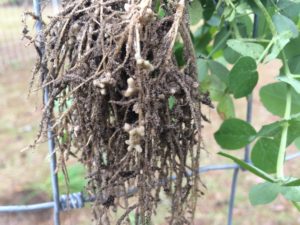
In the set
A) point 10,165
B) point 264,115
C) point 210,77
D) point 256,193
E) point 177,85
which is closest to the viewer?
point 177,85

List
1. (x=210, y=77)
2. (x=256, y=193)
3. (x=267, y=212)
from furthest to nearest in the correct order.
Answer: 1. (x=267, y=212)
2. (x=210, y=77)
3. (x=256, y=193)

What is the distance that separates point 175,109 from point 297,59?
231mm

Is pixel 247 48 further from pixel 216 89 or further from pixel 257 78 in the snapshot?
pixel 216 89

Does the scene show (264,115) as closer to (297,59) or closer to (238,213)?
(238,213)

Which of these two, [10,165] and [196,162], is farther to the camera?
[10,165]

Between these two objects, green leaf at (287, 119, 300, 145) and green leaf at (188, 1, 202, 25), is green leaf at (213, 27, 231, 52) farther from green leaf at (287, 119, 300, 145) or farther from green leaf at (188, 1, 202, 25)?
green leaf at (287, 119, 300, 145)

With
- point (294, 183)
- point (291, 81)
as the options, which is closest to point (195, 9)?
point (291, 81)

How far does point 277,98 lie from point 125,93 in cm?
32

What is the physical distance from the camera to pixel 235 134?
2.27 feet

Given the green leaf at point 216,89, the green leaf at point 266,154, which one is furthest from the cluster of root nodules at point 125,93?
the green leaf at point 216,89

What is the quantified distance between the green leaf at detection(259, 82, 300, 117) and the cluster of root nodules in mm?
198

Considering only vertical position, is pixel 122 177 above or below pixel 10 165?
above

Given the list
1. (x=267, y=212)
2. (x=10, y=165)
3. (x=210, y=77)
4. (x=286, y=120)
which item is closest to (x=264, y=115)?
(x=267, y=212)

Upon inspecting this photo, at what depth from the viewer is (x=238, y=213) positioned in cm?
192
